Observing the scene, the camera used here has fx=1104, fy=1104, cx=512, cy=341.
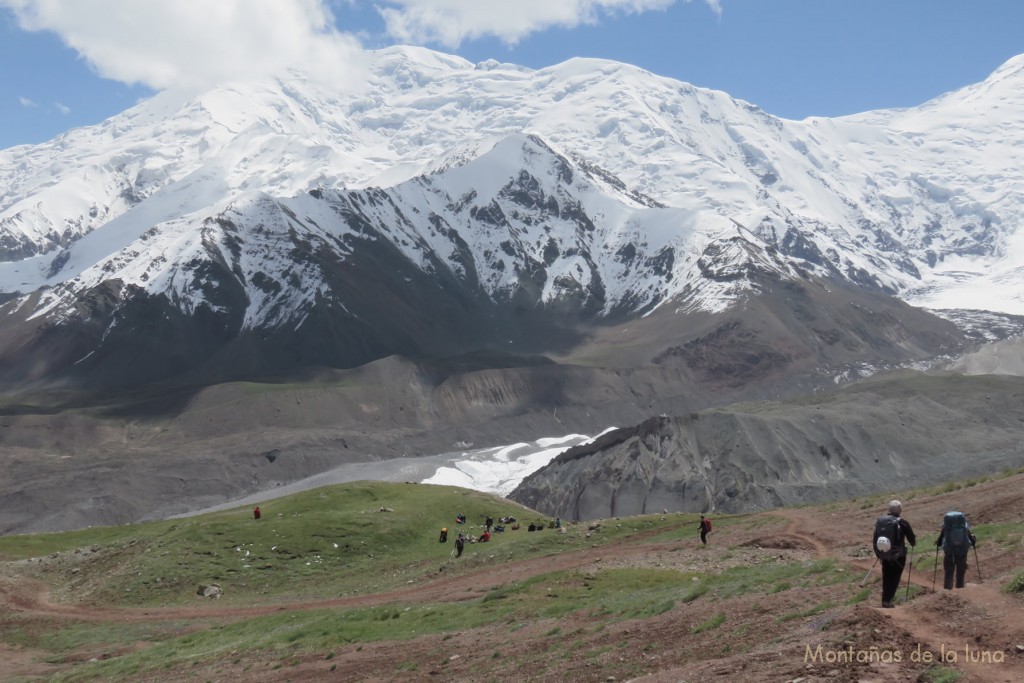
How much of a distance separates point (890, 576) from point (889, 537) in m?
0.90

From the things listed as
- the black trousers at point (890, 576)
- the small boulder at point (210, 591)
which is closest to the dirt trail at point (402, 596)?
the small boulder at point (210, 591)

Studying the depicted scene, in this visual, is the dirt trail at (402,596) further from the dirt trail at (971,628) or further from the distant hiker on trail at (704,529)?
the dirt trail at (971,628)

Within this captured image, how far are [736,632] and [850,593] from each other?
355 centimetres

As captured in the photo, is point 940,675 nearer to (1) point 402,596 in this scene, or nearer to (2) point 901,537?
(2) point 901,537

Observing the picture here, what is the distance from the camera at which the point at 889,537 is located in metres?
23.4

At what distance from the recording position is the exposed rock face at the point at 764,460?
13750 centimetres

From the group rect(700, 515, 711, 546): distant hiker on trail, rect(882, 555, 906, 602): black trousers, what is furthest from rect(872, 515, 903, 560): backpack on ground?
rect(700, 515, 711, 546): distant hiker on trail

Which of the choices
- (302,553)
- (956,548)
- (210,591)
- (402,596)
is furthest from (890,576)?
(302,553)

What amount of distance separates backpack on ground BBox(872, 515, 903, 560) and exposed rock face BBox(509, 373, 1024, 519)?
10938cm

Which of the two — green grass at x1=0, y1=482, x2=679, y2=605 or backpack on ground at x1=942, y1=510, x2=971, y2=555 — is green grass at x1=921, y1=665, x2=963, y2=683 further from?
green grass at x1=0, y1=482, x2=679, y2=605

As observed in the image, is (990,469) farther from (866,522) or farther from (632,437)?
(866,522)

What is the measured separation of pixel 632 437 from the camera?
154250 mm

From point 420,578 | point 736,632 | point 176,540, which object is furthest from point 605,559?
point 176,540

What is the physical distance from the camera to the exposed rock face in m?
138
